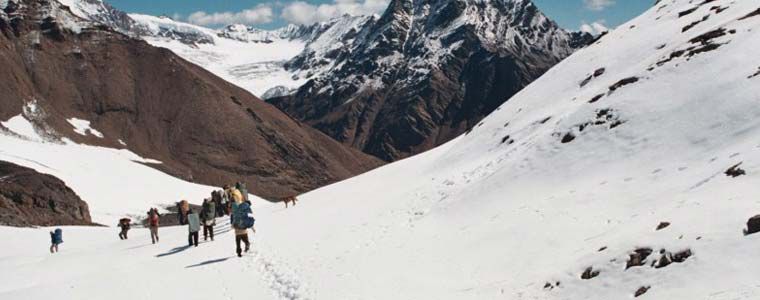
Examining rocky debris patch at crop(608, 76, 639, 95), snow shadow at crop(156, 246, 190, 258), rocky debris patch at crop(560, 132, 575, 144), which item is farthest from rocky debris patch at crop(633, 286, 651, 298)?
rocky debris patch at crop(608, 76, 639, 95)

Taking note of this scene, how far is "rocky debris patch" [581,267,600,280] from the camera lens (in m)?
14.3

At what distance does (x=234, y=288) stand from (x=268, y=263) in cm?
328

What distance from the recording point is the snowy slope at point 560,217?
47.0 ft

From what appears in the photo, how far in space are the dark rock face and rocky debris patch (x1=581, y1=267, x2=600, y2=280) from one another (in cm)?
5531

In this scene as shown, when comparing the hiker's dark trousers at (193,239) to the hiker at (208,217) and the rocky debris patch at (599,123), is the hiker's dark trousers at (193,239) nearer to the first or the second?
the hiker at (208,217)

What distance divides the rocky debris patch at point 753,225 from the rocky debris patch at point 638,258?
1963 mm

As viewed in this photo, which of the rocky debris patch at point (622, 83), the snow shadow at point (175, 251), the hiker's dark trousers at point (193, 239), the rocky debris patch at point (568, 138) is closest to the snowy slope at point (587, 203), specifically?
the rocky debris patch at point (568, 138)

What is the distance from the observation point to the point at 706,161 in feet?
65.6

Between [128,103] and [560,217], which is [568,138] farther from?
[128,103]

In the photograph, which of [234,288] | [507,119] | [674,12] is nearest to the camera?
[234,288]

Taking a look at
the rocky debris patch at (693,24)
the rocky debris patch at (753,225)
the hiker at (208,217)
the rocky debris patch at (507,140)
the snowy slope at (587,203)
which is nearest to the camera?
the rocky debris patch at (753,225)

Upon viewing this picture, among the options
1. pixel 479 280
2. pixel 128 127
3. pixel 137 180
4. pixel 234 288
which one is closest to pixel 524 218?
pixel 479 280

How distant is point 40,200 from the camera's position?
68812 mm

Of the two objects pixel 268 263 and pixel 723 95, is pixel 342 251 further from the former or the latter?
pixel 723 95
